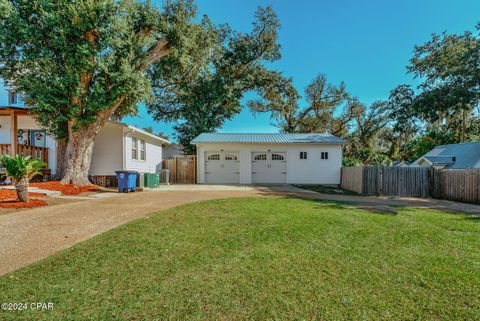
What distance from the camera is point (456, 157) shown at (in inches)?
659

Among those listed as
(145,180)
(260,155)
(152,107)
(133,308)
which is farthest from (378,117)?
(133,308)

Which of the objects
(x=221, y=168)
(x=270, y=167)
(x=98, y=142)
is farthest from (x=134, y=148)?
(x=270, y=167)

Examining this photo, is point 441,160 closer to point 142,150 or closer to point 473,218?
point 473,218

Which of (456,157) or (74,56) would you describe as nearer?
(74,56)

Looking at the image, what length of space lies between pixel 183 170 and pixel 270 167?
636 centimetres

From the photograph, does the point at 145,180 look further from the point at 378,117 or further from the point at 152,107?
the point at 378,117

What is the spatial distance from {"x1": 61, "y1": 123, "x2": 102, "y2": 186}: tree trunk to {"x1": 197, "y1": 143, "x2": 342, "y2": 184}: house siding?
6.62 m

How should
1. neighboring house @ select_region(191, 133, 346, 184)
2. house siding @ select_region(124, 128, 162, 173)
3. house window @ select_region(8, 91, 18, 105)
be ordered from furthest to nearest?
neighboring house @ select_region(191, 133, 346, 184)
house window @ select_region(8, 91, 18, 105)
house siding @ select_region(124, 128, 162, 173)

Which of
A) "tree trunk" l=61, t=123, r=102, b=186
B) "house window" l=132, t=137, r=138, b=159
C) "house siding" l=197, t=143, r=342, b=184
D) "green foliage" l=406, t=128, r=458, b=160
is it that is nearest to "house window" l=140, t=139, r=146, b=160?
"house window" l=132, t=137, r=138, b=159

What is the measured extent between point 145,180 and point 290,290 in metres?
11.6

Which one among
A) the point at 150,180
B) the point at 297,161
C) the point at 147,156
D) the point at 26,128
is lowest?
the point at 150,180

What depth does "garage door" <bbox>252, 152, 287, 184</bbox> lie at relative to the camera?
16406mm

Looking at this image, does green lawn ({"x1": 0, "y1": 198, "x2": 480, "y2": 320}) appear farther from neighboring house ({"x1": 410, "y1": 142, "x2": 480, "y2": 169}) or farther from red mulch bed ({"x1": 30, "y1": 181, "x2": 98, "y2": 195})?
neighboring house ({"x1": 410, "y1": 142, "x2": 480, "y2": 169})

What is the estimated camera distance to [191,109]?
22156 millimetres
